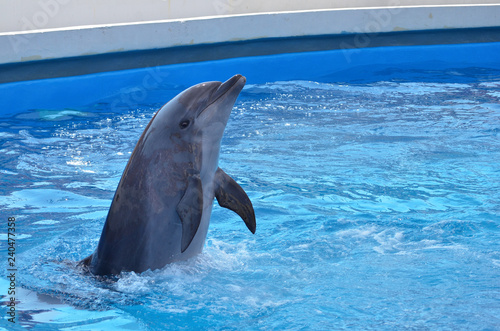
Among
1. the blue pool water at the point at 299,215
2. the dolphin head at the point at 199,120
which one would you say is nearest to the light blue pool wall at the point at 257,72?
the blue pool water at the point at 299,215

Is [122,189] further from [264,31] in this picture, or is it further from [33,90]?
[264,31]

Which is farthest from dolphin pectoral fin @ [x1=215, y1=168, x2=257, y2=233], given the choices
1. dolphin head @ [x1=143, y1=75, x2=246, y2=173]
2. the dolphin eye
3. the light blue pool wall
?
the light blue pool wall

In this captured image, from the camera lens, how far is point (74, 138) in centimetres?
691

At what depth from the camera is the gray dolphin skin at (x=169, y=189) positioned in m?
3.31

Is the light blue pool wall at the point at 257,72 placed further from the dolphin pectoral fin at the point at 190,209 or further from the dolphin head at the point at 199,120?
the dolphin pectoral fin at the point at 190,209

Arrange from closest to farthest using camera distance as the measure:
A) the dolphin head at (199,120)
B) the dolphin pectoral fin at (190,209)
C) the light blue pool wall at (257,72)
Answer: the dolphin pectoral fin at (190,209), the dolphin head at (199,120), the light blue pool wall at (257,72)

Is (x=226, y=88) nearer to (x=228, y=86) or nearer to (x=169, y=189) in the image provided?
(x=228, y=86)

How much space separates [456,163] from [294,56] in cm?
436

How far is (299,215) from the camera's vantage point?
4.79m

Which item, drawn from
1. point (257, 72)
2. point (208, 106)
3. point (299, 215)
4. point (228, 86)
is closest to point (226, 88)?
point (228, 86)

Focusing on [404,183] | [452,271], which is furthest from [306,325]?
[404,183]

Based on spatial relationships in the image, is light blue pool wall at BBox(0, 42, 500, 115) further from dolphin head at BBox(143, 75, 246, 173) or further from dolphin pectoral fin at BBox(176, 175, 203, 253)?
dolphin pectoral fin at BBox(176, 175, 203, 253)

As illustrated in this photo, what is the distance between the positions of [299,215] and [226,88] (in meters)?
1.58

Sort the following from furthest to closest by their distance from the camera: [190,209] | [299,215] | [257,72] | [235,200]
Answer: [257,72]
[299,215]
[235,200]
[190,209]
